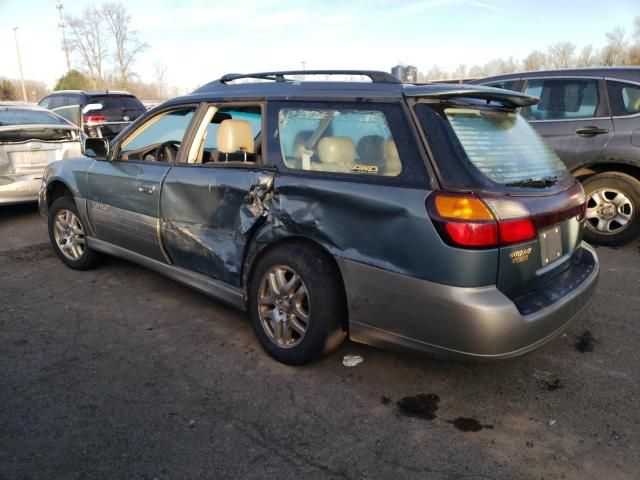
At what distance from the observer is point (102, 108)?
11430 millimetres

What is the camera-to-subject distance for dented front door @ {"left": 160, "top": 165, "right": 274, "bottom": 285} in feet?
10.3

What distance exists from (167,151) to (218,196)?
1015 mm

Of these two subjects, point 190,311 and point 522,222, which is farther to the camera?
point 190,311

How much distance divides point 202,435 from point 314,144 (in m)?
1.67

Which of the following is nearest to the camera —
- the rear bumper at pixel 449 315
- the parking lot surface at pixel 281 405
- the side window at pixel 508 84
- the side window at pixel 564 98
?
the parking lot surface at pixel 281 405

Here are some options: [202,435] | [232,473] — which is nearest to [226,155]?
[202,435]

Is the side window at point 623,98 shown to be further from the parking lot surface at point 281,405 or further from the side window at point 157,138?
the side window at point 157,138

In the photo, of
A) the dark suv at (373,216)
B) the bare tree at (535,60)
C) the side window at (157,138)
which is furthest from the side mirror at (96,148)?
the bare tree at (535,60)

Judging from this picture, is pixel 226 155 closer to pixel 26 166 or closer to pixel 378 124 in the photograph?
pixel 378 124

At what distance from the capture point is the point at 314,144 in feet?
9.86

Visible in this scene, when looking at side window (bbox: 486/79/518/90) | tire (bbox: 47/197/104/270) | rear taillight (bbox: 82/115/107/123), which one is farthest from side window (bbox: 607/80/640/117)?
rear taillight (bbox: 82/115/107/123)

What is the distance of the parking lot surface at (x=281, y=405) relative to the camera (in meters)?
2.27

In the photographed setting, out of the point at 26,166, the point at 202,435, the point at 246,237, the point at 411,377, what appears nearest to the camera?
the point at 202,435

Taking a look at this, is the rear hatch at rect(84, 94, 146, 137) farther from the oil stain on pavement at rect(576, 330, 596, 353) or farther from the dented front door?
the oil stain on pavement at rect(576, 330, 596, 353)
